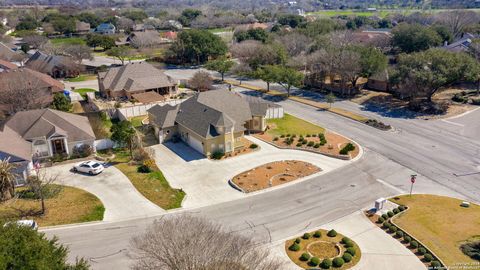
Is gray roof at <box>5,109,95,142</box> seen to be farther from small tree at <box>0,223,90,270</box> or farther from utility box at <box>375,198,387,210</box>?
utility box at <box>375,198,387,210</box>

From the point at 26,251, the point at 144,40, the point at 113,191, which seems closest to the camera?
the point at 26,251

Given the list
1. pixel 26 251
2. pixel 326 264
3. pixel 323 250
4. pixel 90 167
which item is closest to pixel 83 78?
pixel 90 167

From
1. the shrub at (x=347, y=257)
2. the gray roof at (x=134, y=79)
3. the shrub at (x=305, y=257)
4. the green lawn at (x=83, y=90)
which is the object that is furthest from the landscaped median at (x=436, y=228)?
the green lawn at (x=83, y=90)

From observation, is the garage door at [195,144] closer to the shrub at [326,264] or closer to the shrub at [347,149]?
the shrub at [347,149]

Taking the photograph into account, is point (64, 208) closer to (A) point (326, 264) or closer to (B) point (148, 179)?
(B) point (148, 179)

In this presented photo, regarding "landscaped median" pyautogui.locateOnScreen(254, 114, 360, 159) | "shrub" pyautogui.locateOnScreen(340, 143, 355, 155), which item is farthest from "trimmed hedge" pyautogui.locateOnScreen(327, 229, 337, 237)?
"shrub" pyautogui.locateOnScreen(340, 143, 355, 155)

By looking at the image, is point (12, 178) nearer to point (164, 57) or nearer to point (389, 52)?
point (164, 57)
